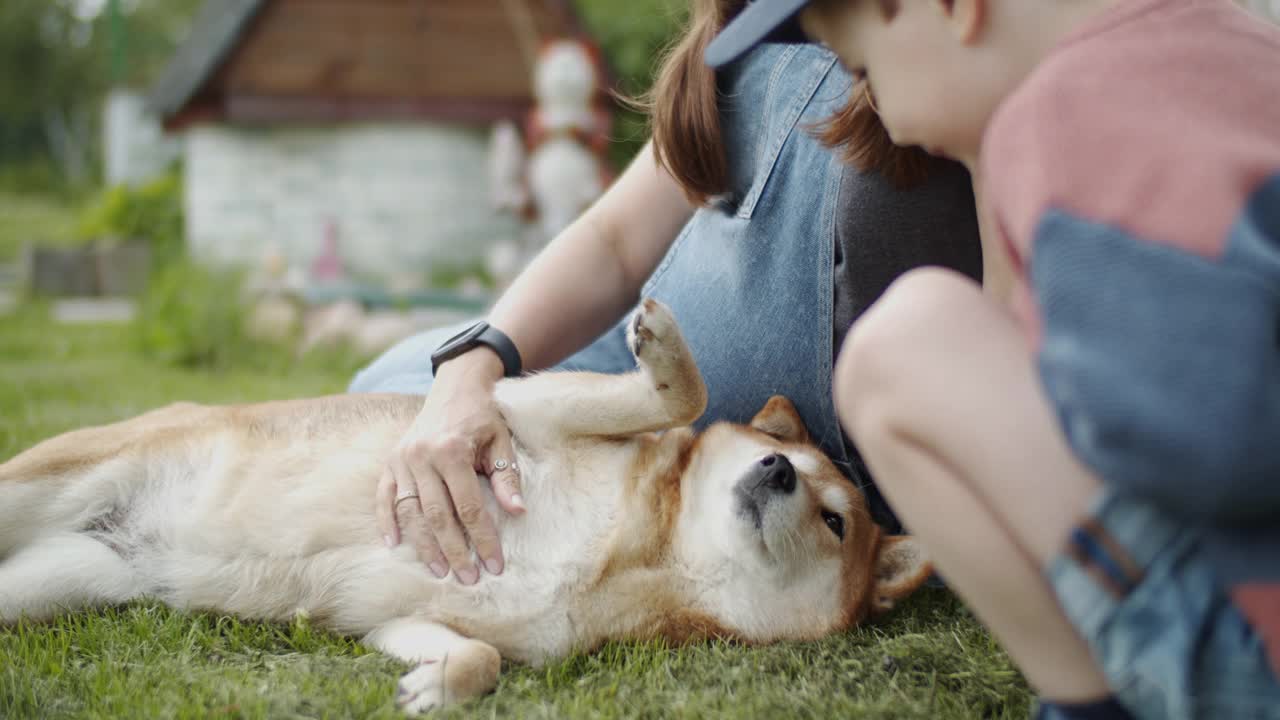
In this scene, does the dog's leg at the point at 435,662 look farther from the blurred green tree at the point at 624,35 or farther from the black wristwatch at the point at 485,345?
the blurred green tree at the point at 624,35

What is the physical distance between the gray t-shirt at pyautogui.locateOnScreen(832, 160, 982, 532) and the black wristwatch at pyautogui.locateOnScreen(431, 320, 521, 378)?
732 mm

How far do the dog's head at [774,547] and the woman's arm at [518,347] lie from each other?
15.9 inches

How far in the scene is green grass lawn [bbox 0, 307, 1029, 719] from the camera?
1651 millimetres

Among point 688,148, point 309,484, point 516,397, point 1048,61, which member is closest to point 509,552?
point 516,397

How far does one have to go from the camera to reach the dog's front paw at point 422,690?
1661mm

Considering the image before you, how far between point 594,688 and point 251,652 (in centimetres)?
67

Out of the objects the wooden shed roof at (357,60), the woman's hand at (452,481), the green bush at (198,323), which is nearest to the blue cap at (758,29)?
the woman's hand at (452,481)

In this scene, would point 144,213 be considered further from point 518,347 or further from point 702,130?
point 702,130

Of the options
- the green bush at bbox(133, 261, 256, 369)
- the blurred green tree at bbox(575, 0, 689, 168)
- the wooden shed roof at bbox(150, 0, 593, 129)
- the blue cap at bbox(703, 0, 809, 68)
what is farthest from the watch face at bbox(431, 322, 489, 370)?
the blurred green tree at bbox(575, 0, 689, 168)

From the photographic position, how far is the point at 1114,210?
1.03 metres

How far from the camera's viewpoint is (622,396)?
7.09ft

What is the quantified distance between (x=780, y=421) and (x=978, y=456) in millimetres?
1242

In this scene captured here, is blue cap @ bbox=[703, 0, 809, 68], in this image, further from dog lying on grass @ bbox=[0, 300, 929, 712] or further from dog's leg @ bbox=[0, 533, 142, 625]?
dog's leg @ bbox=[0, 533, 142, 625]

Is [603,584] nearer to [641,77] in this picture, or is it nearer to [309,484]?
[309,484]
